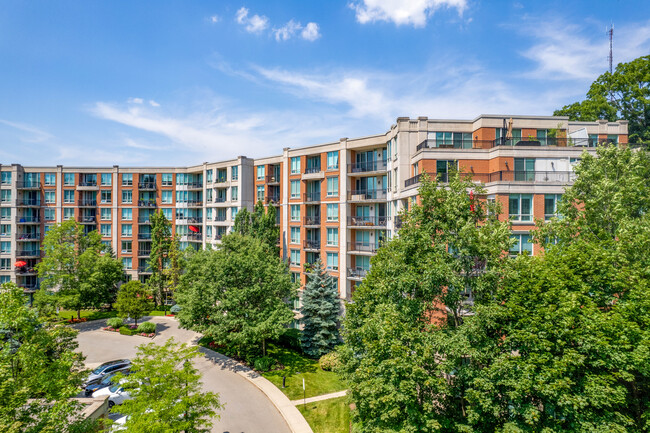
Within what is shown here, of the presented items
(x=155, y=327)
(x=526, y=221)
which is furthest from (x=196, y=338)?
(x=526, y=221)

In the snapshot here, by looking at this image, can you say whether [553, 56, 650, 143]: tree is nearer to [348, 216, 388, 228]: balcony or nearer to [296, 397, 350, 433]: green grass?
[348, 216, 388, 228]: balcony

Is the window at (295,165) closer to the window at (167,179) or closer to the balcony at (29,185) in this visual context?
the window at (167,179)

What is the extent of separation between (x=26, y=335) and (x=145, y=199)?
4720 centimetres

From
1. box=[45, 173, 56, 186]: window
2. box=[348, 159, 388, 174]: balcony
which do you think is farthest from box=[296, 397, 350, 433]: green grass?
box=[45, 173, 56, 186]: window

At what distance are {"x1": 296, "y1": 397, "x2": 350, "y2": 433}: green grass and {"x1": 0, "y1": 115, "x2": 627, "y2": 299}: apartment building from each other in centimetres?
1157

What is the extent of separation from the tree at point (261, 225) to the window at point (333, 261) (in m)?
6.32

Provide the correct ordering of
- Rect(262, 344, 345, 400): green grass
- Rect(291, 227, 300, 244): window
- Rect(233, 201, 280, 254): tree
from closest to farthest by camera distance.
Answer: Rect(262, 344, 345, 400): green grass
Rect(233, 201, 280, 254): tree
Rect(291, 227, 300, 244): window

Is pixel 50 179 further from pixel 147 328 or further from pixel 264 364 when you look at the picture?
pixel 264 364

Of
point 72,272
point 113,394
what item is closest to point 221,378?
point 113,394

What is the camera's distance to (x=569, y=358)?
1198 cm

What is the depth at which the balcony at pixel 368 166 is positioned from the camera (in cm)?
3497

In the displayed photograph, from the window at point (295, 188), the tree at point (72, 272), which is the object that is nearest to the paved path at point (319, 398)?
the window at point (295, 188)

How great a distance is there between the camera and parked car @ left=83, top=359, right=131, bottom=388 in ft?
78.2

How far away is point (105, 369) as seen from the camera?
82.3ft
